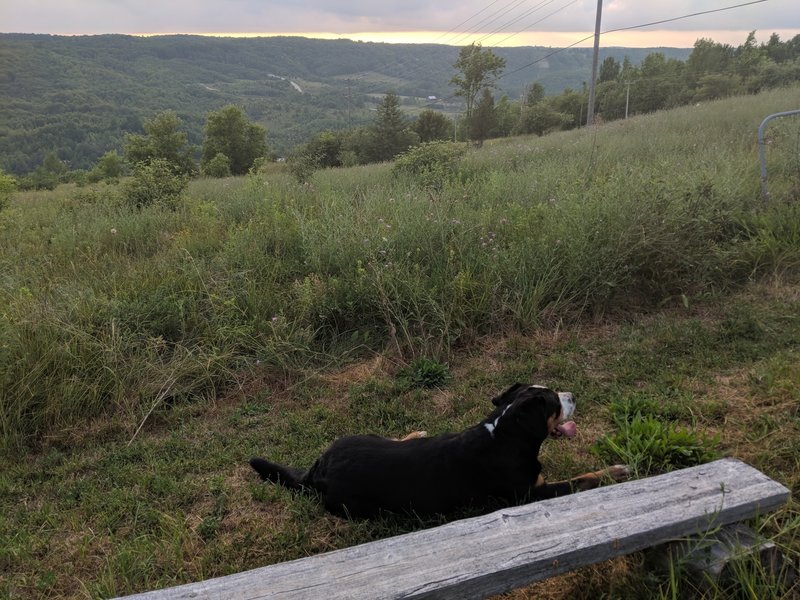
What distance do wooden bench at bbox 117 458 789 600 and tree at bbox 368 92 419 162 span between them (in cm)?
3746

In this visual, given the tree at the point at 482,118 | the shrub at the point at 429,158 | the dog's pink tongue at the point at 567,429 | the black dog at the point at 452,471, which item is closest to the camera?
the black dog at the point at 452,471

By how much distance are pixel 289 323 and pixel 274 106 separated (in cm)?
11471

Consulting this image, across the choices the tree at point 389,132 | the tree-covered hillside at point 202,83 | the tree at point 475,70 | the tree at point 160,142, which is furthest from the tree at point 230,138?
the tree at point 475,70

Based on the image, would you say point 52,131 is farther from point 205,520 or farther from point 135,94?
point 205,520

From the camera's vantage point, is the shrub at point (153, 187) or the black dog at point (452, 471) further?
the shrub at point (153, 187)

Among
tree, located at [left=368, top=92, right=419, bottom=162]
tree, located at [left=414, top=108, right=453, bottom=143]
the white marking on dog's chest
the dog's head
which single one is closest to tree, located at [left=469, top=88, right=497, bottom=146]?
tree, located at [left=414, top=108, right=453, bottom=143]

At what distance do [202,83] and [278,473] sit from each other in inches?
6517

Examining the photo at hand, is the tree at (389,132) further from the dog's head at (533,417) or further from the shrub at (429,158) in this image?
the dog's head at (533,417)

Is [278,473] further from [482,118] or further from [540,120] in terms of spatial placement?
[540,120]

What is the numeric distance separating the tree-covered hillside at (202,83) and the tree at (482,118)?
7.93 meters

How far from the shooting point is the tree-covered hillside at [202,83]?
7550 cm

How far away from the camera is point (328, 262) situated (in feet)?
16.4

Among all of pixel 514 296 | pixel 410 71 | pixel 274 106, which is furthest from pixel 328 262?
pixel 410 71

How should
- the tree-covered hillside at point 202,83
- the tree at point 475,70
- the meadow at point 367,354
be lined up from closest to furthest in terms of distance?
1. the meadow at point 367,354
2. the tree at point 475,70
3. the tree-covered hillside at point 202,83
